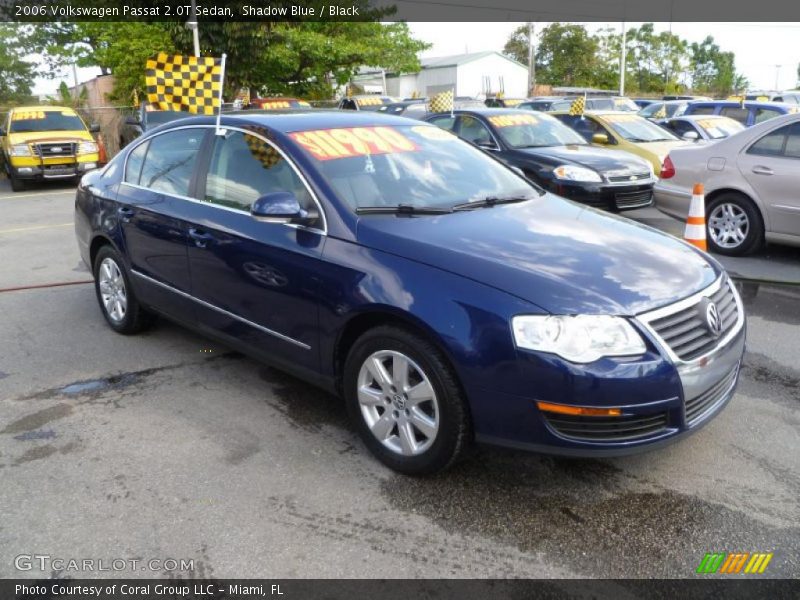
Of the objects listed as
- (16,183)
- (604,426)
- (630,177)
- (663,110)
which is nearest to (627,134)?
(630,177)

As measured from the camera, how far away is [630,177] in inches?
350

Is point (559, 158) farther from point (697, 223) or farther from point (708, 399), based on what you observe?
point (708, 399)

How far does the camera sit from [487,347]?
281cm

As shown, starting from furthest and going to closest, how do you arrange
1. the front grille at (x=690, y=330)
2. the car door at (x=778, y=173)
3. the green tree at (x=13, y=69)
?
1. the green tree at (x=13, y=69)
2. the car door at (x=778, y=173)
3. the front grille at (x=690, y=330)

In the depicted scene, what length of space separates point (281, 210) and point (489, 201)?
1.16m

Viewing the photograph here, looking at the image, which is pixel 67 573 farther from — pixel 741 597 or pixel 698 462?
pixel 698 462

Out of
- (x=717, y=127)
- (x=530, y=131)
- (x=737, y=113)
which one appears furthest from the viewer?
(x=737, y=113)

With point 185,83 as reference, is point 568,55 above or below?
above

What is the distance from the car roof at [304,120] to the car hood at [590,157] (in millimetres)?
4829

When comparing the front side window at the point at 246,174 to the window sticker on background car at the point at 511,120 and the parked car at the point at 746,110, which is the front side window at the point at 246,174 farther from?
the parked car at the point at 746,110

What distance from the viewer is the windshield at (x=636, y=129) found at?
458 inches

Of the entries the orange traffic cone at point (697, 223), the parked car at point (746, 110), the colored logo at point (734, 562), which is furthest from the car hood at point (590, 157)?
the parked car at point (746, 110)

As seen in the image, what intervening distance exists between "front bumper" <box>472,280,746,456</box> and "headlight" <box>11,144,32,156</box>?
1454 centimetres

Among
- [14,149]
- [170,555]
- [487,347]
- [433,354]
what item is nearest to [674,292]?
[487,347]
